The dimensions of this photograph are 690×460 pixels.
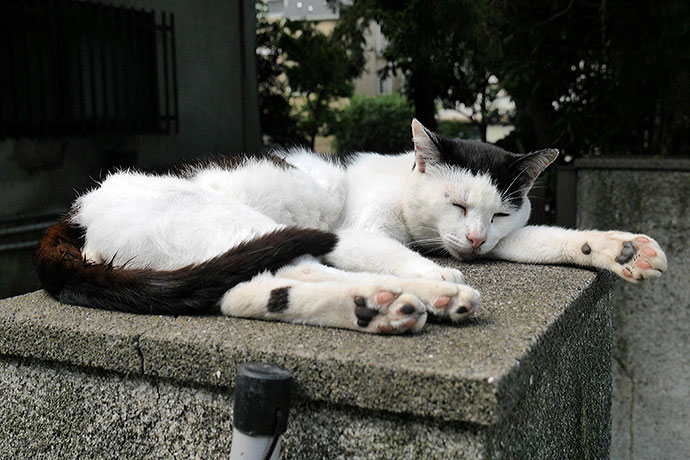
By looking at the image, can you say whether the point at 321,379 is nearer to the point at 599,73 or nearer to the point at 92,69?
the point at 92,69

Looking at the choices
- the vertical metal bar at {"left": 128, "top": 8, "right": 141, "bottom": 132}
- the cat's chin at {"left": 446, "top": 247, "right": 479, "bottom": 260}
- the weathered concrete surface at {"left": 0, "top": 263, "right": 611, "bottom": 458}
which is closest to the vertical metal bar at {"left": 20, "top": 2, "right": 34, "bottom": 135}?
the vertical metal bar at {"left": 128, "top": 8, "right": 141, "bottom": 132}

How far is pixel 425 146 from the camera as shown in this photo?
87.6 inches

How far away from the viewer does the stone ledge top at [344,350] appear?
1.20 metres

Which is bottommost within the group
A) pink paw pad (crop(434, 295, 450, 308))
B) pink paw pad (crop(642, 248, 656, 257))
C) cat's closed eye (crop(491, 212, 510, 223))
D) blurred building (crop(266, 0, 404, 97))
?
pink paw pad (crop(434, 295, 450, 308))

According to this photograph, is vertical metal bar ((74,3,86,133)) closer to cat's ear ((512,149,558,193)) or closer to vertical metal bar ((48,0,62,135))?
vertical metal bar ((48,0,62,135))

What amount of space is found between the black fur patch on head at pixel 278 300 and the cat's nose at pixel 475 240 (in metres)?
0.81

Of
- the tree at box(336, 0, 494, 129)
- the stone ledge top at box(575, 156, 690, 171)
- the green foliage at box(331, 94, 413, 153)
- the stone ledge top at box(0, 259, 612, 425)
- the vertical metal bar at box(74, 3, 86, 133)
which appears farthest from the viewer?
the green foliage at box(331, 94, 413, 153)

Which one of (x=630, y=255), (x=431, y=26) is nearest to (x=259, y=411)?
(x=630, y=255)

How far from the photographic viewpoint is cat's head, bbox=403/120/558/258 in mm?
2141

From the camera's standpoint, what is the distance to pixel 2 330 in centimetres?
162

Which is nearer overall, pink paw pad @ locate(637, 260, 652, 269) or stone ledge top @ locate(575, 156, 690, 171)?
pink paw pad @ locate(637, 260, 652, 269)

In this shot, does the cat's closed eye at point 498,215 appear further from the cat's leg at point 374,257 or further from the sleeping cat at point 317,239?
the cat's leg at point 374,257

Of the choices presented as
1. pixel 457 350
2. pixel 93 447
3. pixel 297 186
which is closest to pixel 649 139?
pixel 297 186

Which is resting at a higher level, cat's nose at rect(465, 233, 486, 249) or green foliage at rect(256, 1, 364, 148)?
green foliage at rect(256, 1, 364, 148)
